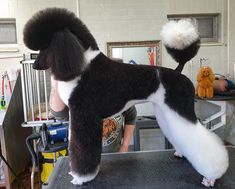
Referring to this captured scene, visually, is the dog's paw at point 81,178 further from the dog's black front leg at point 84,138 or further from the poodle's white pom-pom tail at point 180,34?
the poodle's white pom-pom tail at point 180,34

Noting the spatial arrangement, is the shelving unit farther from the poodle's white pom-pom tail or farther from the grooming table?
the poodle's white pom-pom tail

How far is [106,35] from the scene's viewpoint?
7.55ft

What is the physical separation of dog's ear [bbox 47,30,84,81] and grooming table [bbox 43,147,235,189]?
0.34 meters

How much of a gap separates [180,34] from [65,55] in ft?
1.04

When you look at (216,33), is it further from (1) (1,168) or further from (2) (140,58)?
(1) (1,168)

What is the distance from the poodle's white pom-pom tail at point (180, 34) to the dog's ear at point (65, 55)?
10.0 inches

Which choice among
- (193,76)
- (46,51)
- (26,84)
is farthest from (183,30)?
(193,76)

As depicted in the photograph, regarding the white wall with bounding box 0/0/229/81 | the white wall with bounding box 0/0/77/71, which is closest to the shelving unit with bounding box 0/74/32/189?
the white wall with bounding box 0/0/77/71

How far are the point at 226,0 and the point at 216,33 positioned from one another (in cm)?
31

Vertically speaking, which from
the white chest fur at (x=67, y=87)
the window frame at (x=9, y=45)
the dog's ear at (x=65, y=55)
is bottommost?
the white chest fur at (x=67, y=87)

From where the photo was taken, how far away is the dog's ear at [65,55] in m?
0.58

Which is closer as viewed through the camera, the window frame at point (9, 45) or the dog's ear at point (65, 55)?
the dog's ear at point (65, 55)

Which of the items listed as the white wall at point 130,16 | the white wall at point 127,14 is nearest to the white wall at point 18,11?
the white wall at point 127,14

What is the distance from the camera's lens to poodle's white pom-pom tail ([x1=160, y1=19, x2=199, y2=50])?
690 mm
